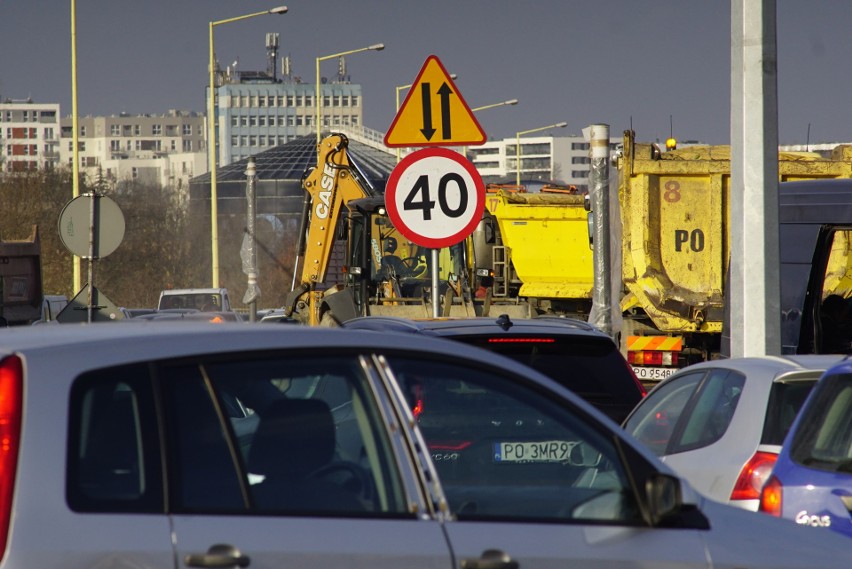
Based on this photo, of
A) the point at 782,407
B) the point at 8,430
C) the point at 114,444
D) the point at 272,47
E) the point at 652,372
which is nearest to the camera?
the point at 8,430

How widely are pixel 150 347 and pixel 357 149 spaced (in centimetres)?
11767

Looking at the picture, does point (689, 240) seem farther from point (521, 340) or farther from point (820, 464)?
point (820, 464)

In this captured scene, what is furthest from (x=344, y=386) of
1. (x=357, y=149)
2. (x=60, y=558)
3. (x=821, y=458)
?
(x=357, y=149)

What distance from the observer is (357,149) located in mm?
120500

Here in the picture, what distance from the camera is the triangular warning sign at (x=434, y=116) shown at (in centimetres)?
975

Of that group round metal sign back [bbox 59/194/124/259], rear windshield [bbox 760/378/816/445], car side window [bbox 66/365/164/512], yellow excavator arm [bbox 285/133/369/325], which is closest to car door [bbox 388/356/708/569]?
car side window [bbox 66/365/164/512]

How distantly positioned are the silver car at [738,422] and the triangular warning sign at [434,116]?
2.80m

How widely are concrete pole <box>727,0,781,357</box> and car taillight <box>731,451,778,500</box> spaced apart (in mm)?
3049

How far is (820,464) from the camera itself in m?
5.61

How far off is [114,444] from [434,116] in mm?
6670

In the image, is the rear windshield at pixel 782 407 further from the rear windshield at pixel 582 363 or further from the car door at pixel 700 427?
the rear windshield at pixel 582 363

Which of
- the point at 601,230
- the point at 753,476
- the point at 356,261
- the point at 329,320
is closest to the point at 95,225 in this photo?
the point at 601,230

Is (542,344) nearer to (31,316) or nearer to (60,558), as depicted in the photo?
(60,558)

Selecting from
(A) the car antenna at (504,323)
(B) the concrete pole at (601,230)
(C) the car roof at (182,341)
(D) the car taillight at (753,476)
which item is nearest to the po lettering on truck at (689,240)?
(B) the concrete pole at (601,230)
